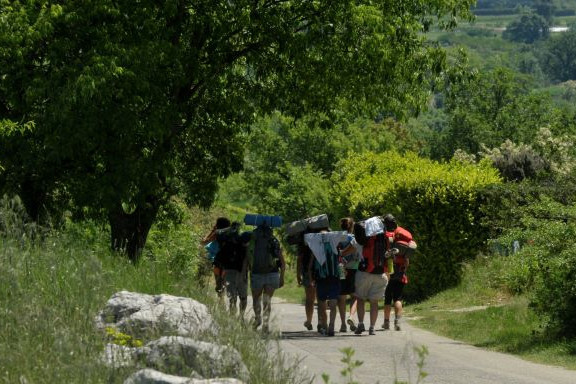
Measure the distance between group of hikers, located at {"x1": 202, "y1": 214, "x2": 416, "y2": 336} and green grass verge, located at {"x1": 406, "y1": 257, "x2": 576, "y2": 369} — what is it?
57.9 inches

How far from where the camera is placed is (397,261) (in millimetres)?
20375

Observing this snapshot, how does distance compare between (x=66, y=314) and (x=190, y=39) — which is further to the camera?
(x=190, y=39)

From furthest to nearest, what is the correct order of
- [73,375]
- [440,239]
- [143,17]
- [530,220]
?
[440,239]
[143,17]
[530,220]
[73,375]

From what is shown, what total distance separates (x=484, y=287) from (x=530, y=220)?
7.61m

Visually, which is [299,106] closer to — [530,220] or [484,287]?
[484,287]

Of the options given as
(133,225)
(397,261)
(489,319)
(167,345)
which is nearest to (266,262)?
(397,261)

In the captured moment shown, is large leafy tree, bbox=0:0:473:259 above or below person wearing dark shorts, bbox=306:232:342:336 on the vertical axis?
above

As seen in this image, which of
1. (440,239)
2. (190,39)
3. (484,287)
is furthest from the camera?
(440,239)

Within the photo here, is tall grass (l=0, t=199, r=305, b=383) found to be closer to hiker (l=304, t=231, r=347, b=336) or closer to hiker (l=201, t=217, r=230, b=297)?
hiker (l=201, t=217, r=230, b=297)

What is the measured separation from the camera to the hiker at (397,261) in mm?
20062

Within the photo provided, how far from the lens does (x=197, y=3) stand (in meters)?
22.3

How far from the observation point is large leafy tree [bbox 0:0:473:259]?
20.4 m

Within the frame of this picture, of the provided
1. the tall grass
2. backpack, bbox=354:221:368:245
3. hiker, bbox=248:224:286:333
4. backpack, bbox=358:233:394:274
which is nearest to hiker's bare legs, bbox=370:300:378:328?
backpack, bbox=358:233:394:274

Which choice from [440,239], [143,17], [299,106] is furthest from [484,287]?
[143,17]
